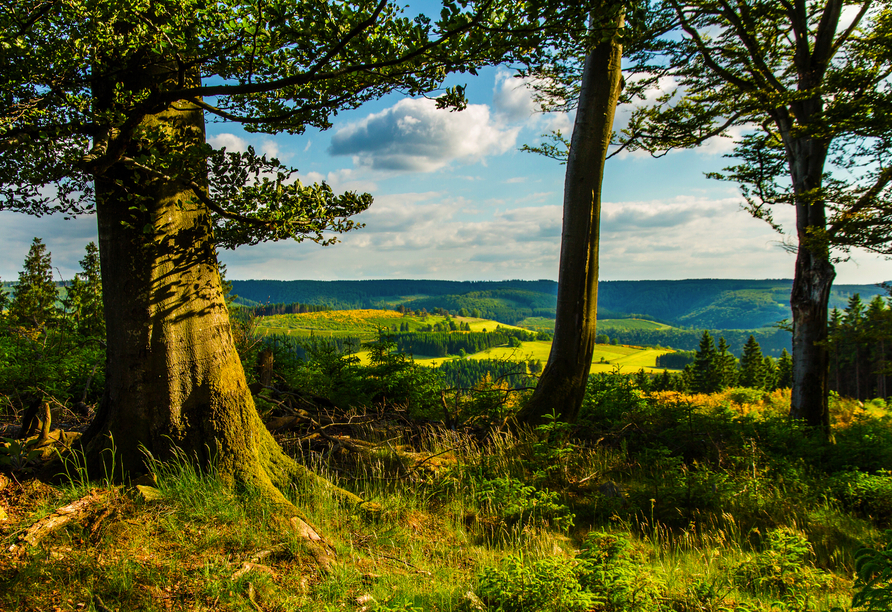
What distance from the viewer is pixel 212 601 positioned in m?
2.67

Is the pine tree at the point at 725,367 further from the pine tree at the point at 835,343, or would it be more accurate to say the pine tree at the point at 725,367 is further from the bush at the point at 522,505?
the bush at the point at 522,505

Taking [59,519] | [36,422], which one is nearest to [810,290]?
[59,519]

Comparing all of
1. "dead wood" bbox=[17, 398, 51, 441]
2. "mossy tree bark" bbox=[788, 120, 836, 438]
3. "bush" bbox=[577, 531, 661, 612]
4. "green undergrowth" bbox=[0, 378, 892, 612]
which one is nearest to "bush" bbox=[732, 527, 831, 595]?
"green undergrowth" bbox=[0, 378, 892, 612]

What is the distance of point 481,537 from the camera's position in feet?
14.0

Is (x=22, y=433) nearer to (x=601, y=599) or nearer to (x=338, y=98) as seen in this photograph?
(x=338, y=98)

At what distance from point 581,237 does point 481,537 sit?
465 cm

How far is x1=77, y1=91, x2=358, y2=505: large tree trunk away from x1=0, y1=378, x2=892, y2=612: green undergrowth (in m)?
0.26

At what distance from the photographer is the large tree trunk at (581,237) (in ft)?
23.2

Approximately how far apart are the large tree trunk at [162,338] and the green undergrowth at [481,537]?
0.26m

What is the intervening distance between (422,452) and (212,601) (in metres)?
3.63

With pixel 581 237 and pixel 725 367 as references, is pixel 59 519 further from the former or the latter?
pixel 725 367

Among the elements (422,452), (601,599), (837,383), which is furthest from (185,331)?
(837,383)

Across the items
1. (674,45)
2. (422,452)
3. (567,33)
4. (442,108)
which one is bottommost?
(422,452)

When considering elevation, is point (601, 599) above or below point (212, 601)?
below
